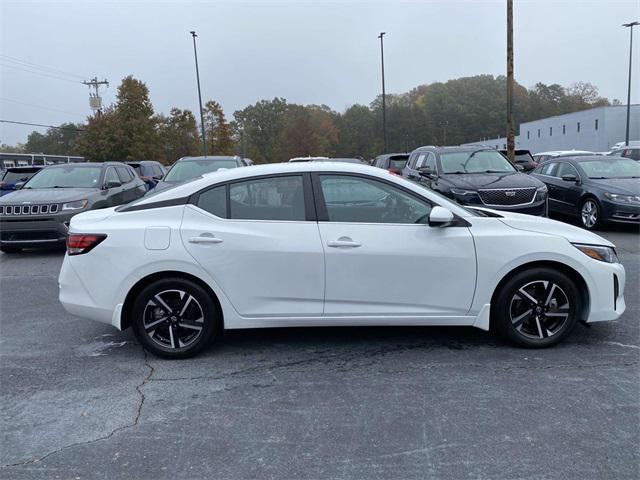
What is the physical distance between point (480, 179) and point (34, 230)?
26.4 feet

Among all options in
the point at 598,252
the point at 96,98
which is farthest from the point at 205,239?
the point at 96,98

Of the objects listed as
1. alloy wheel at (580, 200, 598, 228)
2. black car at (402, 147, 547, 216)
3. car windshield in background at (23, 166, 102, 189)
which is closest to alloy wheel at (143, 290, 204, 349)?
black car at (402, 147, 547, 216)

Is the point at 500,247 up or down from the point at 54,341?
up

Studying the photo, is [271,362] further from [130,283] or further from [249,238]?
[130,283]

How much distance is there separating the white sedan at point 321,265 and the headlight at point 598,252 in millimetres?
11

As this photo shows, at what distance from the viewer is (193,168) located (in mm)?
12008

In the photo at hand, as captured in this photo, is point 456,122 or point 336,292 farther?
point 456,122

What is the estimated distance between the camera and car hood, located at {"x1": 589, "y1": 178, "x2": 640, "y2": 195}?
10.5 metres

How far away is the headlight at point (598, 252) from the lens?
452 centimetres

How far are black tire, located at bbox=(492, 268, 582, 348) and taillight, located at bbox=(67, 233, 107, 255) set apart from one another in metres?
3.24

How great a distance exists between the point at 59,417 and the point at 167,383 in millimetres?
752

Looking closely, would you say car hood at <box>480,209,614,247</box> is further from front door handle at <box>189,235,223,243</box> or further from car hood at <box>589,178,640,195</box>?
car hood at <box>589,178,640,195</box>

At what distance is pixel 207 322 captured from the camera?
443 centimetres

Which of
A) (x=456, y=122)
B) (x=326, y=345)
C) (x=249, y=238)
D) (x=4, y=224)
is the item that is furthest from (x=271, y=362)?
(x=456, y=122)
